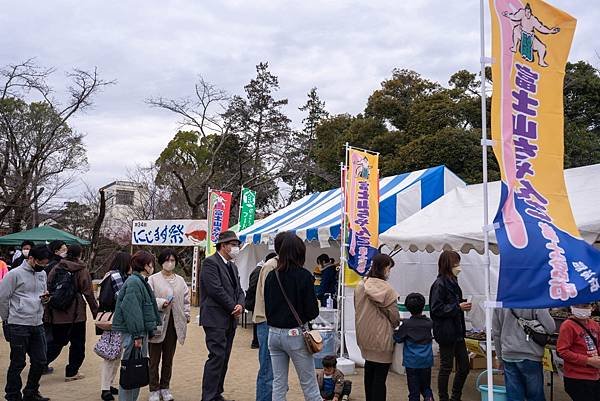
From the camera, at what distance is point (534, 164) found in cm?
318

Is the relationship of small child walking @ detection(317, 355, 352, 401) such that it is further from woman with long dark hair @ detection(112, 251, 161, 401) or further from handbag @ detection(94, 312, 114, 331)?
handbag @ detection(94, 312, 114, 331)

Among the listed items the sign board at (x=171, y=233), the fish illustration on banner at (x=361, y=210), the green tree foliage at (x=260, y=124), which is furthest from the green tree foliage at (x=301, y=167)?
the fish illustration on banner at (x=361, y=210)

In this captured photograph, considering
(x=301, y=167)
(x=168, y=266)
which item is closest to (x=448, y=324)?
(x=168, y=266)

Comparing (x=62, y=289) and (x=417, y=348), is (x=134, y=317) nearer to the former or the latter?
(x=62, y=289)

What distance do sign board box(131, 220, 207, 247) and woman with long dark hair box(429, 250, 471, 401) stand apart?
9.99 metres

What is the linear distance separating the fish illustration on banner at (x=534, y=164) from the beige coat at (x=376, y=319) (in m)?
1.42

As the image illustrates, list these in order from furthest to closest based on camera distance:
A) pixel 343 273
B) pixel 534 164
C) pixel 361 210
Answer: pixel 343 273 → pixel 361 210 → pixel 534 164

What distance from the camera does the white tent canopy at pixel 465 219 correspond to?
4609 mm

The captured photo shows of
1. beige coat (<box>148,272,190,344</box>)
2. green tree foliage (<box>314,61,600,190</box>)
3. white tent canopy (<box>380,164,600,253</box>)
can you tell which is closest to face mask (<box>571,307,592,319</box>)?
white tent canopy (<box>380,164,600,253</box>)

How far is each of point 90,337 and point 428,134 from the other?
11487 millimetres

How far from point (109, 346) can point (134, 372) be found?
3.09 ft

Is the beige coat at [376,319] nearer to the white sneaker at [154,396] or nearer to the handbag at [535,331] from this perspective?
the handbag at [535,331]

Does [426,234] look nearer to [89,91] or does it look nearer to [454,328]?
[454,328]

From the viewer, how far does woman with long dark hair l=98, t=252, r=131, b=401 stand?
5035 millimetres
